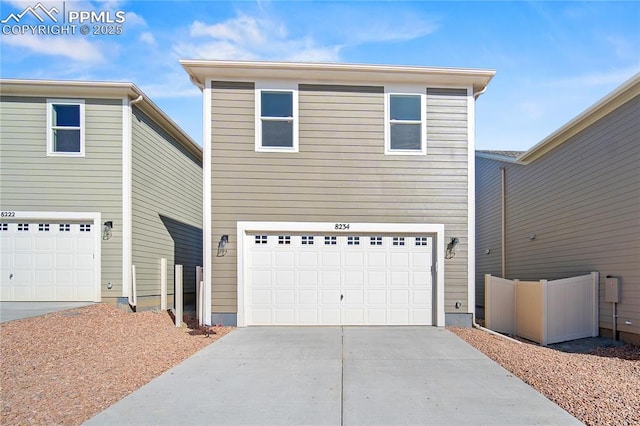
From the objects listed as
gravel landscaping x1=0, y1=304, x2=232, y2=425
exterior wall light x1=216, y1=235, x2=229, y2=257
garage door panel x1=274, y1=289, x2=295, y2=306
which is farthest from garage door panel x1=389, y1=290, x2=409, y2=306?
exterior wall light x1=216, y1=235, x2=229, y2=257

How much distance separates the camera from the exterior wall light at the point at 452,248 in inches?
383

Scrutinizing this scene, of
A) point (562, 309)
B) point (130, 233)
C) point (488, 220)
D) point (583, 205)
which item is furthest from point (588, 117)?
point (130, 233)

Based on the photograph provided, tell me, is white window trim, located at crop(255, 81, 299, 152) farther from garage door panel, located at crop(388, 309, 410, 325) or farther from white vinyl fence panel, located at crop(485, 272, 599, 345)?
white vinyl fence panel, located at crop(485, 272, 599, 345)

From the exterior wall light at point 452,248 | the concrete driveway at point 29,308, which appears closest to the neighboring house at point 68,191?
the concrete driveway at point 29,308

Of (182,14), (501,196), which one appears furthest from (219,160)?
(501,196)

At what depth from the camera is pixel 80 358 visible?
6.35 metres

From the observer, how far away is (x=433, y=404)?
484 cm

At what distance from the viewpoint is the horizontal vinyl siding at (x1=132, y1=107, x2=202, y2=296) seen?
11.2 m

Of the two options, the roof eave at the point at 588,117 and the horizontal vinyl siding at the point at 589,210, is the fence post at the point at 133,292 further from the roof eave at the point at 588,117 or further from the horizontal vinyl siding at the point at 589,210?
the roof eave at the point at 588,117

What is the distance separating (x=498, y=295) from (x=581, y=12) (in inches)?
273

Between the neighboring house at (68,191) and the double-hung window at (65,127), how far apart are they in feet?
0.07

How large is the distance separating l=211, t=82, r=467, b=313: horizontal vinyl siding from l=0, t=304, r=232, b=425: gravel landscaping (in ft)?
6.16

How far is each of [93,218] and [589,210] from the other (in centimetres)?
1223

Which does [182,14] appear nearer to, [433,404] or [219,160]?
[219,160]
